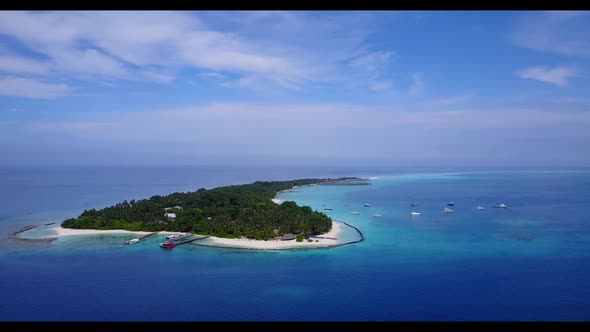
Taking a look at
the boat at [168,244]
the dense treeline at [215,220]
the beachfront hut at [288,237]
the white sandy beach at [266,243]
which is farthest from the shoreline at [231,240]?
the boat at [168,244]

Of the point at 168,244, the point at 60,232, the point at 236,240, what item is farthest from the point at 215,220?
the point at 60,232

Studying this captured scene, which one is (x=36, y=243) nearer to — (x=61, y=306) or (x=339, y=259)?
(x=61, y=306)

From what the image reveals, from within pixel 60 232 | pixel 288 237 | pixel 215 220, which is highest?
pixel 215 220

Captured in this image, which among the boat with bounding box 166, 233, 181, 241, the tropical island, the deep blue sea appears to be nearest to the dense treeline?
the tropical island

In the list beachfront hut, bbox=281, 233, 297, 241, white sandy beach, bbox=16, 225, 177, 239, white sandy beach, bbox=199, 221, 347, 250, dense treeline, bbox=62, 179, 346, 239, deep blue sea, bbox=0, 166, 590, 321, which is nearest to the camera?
deep blue sea, bbox=0, 166, 590, 321

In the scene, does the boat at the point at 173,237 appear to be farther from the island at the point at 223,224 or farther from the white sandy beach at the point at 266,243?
the white sandy beach at the point at 266,243

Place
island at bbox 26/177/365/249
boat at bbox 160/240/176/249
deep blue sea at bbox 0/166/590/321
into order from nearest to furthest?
deep blue sea at bbox 0/166/590/321
boat at bbox 160/240/176/249
island at bbox 26/177/365/249

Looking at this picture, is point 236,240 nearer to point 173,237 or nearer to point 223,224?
point 223,224

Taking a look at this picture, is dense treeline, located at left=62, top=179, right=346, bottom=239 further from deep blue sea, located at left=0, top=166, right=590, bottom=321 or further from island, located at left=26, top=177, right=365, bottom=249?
deep blue sea, located at left=0, top=166, right=590, bottom=321

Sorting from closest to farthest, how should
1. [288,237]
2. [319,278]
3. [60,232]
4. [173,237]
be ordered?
[319,278] → [288,237] → [173,237] → [60,232]

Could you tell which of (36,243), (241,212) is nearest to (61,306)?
(36,243)
